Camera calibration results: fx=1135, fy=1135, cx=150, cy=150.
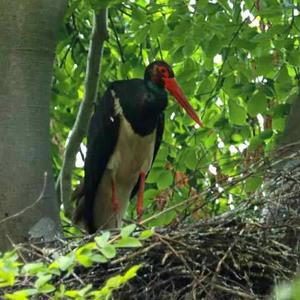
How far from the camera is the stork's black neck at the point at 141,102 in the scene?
5680mm

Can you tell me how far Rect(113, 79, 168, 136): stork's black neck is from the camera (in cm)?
568

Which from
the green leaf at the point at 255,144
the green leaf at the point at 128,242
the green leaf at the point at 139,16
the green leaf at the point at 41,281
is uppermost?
the green leaf at the point at 139,16

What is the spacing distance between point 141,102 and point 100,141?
28cm

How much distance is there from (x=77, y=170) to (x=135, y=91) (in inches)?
55.8

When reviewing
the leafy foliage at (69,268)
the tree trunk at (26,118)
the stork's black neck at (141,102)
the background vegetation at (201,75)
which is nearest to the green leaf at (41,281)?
the leafy foliage at (69,268)

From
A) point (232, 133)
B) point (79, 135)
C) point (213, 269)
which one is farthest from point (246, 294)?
point (232, 133)

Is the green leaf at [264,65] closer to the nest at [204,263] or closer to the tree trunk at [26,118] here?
the tree trunk at [26,118]

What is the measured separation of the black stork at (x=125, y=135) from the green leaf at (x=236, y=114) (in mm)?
186

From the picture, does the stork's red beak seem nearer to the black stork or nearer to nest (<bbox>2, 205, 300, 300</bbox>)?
the black stork

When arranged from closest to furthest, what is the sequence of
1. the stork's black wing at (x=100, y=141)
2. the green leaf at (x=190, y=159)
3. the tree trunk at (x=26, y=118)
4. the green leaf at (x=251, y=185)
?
the tree trunk at (x=26, y=118)
the green leaf at (x=251, y=185)
the stork's black wing at (x=100, y=141)
the green leaf at (x=190, y=159)

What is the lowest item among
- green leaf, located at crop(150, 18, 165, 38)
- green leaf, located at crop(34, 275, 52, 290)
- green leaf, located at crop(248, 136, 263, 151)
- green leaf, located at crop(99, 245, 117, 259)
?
green leaf, located at crop(34, 275, 52, 290)

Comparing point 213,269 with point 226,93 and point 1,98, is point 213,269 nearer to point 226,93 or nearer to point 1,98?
point 1,98

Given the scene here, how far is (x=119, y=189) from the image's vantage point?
19.7 ft

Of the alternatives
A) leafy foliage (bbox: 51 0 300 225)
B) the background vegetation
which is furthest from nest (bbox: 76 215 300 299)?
leafy foliage (bbox: 51 0 300 225)
